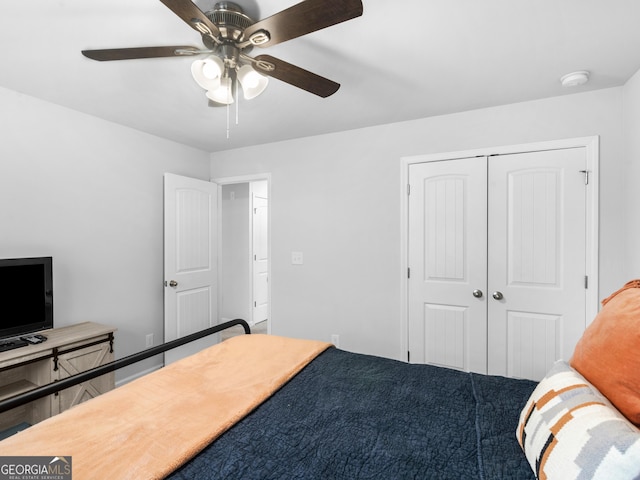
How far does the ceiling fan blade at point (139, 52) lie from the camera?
1338mm

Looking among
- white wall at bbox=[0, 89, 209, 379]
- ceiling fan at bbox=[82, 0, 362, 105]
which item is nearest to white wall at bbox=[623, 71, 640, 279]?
ceiling fan at bbox=[82, 0, 362, 105]

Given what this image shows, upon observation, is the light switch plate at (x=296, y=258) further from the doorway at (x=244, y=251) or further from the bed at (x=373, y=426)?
the bed at (x=373, y=426)

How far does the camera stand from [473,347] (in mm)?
2631

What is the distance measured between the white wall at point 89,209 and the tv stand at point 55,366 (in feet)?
1.23

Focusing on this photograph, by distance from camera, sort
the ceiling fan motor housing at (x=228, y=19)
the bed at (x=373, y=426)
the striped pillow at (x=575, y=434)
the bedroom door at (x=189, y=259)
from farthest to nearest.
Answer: the bedroom door at (x=189, y=259), the ceiling fan motor housing at (x=228, y=19), the bed at (x=373, y=426), the striped pillow at (x=575, y=434)

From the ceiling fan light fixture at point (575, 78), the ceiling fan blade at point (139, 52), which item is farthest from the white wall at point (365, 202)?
the ceiling fan blade at point (139, 52)

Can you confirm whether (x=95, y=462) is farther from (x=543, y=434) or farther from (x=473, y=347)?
(x=473, y=347)

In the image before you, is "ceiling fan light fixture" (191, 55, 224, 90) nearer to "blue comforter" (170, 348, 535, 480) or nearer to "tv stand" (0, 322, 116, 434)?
"blue comforter" (170, 348, 535, 480)

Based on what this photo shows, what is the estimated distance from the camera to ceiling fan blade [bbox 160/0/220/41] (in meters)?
1.06

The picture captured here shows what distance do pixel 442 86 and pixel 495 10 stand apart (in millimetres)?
A: 737

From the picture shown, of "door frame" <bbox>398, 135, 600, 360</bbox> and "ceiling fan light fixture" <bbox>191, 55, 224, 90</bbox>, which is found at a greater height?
"ceiling fan light fixture" <bbox>191, 55, 224, 90</bbox>

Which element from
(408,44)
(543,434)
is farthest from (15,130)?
(543,434)

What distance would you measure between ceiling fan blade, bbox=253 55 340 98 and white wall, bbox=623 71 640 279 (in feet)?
6.35

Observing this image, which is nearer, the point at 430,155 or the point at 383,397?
the point at 383,397
